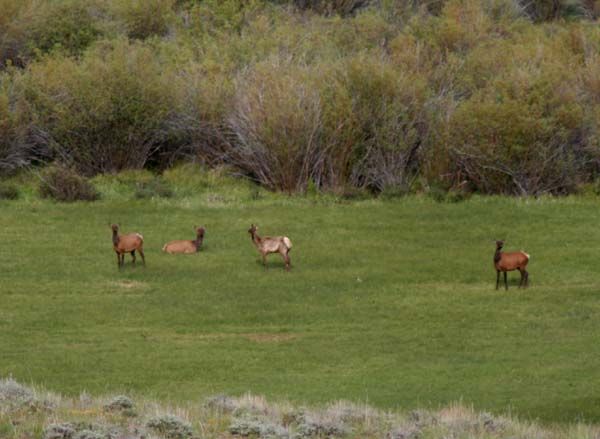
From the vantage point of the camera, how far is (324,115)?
36.6 meters

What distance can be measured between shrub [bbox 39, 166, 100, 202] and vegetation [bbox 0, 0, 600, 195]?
9.45 feet

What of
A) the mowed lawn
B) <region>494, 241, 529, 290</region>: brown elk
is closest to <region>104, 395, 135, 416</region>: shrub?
the mowed lawn

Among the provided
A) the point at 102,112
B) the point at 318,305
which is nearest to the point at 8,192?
the point at 102,112

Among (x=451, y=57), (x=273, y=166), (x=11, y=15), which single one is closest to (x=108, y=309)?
(x=273, y=166)

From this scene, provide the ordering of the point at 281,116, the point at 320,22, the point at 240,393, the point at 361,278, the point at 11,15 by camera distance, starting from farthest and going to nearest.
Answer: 1. the point at 320,22
2. the point at 11,15
3. the point at 281,116
4. the point at 361,278
5. the point at 240,393

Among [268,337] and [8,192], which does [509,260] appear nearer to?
[268,337]

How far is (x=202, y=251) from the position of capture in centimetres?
2909

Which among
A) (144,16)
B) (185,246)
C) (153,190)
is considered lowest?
(185,246)

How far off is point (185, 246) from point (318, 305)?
15.2ft

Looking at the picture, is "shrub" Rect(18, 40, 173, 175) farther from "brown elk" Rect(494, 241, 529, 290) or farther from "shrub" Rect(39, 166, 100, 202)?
"brown elk" Rect(494, 241, 529, 290)

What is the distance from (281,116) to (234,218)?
5.10 m

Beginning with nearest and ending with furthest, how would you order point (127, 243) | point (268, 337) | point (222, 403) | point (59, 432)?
point (59, 432) < point (222, 403) < point (268, 337) < point (127, 243)

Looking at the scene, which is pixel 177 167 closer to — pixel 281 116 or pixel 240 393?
pixel 281 116

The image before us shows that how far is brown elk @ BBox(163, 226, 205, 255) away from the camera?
94.1ft
